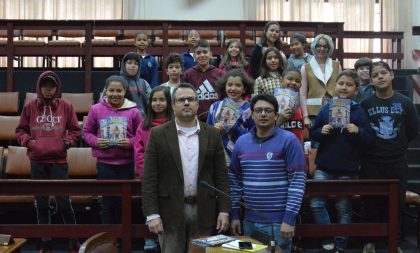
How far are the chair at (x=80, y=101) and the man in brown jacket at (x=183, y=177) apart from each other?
11.9ft

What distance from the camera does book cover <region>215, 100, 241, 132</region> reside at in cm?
369

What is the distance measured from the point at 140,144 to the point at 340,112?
1.40m

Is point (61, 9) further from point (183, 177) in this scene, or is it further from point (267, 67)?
point (183, 177)

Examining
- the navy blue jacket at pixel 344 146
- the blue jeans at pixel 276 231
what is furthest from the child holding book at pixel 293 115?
the blue jeans at pixel 276 231

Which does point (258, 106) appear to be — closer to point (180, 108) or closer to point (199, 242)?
point (180, 108)

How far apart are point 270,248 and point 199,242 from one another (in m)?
0.33

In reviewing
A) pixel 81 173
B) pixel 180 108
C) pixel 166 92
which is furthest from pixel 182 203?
pixel 81 173

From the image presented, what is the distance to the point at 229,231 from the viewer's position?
10.9ft

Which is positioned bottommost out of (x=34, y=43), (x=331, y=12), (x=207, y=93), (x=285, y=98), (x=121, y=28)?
(x=285, y=98)

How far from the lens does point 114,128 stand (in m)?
3.93

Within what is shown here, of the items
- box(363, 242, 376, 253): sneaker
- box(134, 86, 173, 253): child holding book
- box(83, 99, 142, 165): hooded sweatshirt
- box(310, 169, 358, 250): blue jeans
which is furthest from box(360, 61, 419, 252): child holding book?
box(83, 99, 142, 165): hooded sweatshirt

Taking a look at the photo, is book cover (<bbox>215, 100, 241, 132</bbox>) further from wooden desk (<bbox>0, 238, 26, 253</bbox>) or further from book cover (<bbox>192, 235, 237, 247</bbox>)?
wooden desk (<bbox>0, 238, 26, 253</bbox>)

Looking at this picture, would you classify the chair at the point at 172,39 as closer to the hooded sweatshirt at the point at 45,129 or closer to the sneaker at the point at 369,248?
the hooded sweatshirt at the point at 45,129

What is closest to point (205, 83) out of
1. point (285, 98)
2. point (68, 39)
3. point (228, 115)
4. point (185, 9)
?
point (228, 115)
